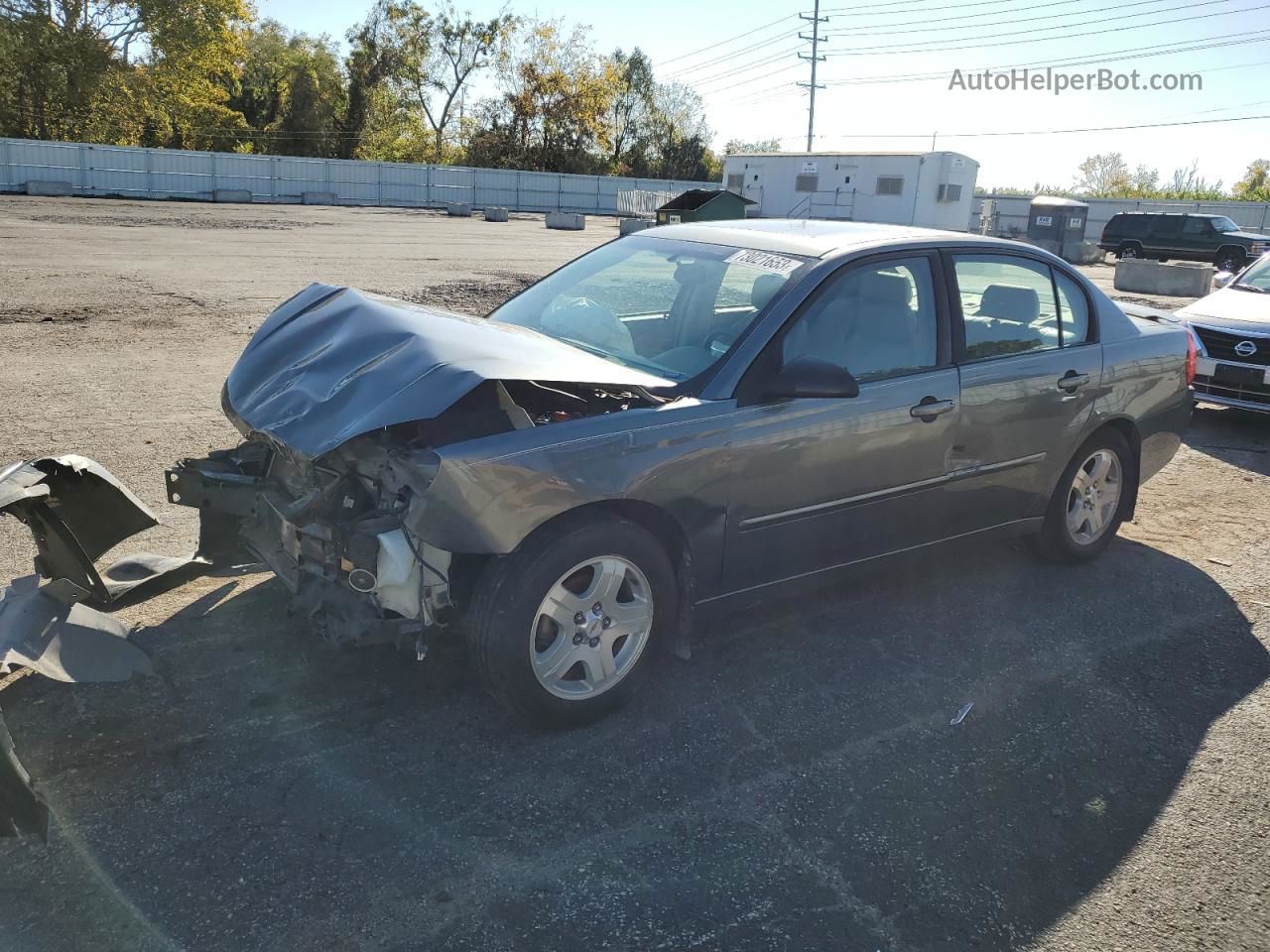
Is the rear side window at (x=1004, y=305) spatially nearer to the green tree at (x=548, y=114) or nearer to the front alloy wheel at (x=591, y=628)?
the front alloy wheel at (x=591, y=628)

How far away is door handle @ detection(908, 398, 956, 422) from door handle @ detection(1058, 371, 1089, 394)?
89 cm

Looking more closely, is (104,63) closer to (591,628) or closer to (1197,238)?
(1197,238)

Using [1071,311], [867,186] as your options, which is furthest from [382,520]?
A: [867,186]

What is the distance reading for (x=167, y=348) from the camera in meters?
9.61

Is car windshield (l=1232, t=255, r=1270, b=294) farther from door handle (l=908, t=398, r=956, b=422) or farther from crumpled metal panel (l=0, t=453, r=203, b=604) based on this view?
crumpled metal panel (l=0, t=453, r=203, b=604)

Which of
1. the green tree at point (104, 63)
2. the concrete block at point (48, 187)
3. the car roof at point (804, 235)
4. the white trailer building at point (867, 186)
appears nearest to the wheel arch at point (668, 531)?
the car roof at point (804, 235)

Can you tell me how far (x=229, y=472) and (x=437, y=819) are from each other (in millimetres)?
1731

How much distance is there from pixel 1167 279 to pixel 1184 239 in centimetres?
1206

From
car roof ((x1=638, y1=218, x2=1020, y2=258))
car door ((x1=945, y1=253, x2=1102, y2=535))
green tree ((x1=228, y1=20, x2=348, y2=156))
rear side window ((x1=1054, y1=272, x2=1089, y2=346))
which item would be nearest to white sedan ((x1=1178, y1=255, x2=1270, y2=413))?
rear side window ((x1=1054, y1=272, x2=1089, y2=346))

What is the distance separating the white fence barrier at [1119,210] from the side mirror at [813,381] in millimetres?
40143

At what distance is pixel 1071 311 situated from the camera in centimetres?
511

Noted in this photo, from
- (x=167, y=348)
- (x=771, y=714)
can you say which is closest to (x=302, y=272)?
(x=167, y=348)

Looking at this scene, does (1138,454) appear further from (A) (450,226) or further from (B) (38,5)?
(B) (38,5)

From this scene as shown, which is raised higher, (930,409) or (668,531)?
(930,409)
